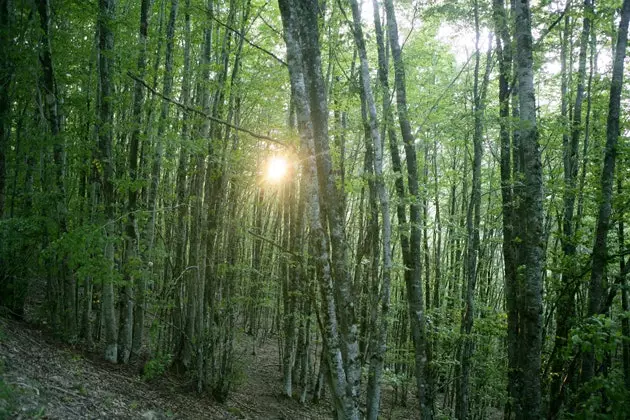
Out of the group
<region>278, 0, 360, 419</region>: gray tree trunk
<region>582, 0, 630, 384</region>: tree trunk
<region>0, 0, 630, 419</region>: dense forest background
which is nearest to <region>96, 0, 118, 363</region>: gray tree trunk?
<region>0, 0, 630, 419</region>: dense forest background

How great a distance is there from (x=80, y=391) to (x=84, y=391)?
0.26 feet

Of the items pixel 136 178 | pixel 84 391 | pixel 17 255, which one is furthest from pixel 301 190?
pixel 17 255

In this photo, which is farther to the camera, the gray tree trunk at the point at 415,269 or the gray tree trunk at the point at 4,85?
the gray tree trunk at the point at 415,269

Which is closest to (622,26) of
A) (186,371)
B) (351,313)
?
(351,313)

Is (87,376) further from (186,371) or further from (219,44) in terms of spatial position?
(219,44)

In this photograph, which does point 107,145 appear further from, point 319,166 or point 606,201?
point 606,201

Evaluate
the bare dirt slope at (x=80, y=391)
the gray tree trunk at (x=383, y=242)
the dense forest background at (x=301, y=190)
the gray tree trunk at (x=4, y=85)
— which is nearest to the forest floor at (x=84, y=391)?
the bare dirt slope at (x=80, y=391)

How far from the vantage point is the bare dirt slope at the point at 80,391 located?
4.70m

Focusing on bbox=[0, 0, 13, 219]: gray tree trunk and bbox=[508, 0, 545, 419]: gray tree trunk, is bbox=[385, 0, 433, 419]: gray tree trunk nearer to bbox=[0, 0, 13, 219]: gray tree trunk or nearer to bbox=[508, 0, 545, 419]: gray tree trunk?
bbox=[508, 0, 545, 419]: gray tree trunk

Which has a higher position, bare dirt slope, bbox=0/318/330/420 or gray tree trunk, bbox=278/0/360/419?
gray tree trunk, bbox=278/0/360/419

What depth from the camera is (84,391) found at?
579cm

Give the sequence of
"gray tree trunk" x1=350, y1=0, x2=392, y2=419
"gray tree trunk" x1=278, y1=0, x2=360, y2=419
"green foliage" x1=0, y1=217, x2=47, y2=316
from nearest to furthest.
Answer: "gray tree trunk" x1=278, y1=0, x2=360, y2=419, "green foliage" x1=0, y1=217, x2=47, y2=316, "gray tree trunk" x1=350, y1=0, x2=392, y2=419

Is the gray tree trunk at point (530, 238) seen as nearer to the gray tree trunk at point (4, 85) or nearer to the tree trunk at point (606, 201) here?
the tree trunk at point (606, 201)

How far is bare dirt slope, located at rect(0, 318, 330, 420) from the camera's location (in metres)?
4.70
